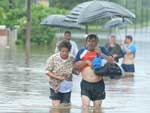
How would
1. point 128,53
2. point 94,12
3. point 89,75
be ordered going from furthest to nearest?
1. point 128,53
2. point 94,12
3. point 89,75

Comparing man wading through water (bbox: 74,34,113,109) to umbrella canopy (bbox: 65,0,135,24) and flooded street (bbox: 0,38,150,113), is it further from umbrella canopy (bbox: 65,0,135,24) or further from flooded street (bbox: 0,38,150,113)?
umbrella canopy (bbox: 65,0,135,24)

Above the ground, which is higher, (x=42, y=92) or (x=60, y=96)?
(x=60, y=96)

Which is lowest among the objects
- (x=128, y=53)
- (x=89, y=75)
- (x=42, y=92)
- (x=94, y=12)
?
(x=42, y=92)

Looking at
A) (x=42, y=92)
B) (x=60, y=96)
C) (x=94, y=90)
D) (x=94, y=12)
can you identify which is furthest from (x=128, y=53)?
(x=94, y=90)

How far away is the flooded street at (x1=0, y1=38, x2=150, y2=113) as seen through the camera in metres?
15.1

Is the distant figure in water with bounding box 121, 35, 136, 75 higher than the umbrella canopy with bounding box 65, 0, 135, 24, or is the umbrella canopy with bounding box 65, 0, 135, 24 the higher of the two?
the umbrella canopy with bounding box 65, 0, 135, 24

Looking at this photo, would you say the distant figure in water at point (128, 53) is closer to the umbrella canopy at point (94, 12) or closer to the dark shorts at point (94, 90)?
the umbrella canopy at point (94, 12)

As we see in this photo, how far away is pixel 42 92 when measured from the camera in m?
18.4

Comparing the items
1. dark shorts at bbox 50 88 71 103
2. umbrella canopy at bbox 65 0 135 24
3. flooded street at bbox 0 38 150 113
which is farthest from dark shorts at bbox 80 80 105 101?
umbrella canopy at bbox 65 0 135 24

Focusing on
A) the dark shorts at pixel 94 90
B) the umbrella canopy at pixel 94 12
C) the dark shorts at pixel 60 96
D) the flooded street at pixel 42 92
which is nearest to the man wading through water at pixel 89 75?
the dark shorts at pixel 94 90

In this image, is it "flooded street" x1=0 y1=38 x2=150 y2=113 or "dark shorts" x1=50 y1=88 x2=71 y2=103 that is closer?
"dark shorts" x1=50 y1=88 x2=71 y2=103

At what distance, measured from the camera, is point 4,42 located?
150ft

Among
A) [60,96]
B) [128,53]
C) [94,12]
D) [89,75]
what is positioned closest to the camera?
[89,75]

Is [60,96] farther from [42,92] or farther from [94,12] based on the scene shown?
[42,92]
